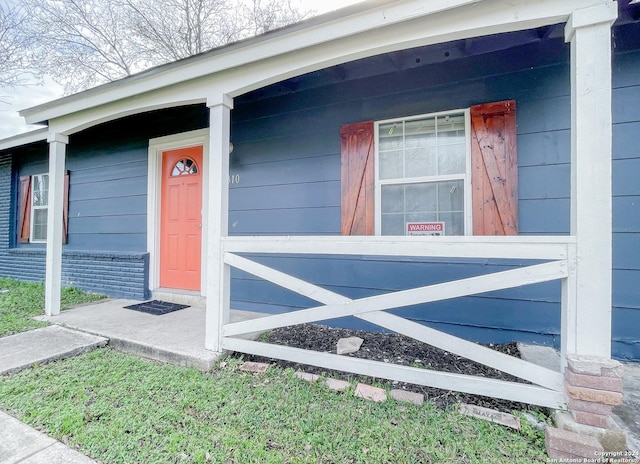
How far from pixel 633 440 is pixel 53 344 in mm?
3799

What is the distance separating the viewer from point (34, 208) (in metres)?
5.53

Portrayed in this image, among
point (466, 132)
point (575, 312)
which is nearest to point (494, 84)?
point (466, 132)

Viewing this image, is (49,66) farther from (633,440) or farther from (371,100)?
(633,440)

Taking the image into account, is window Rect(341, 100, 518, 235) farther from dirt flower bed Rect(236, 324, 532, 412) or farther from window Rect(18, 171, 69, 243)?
window Rect(18, 171, 69, 243)

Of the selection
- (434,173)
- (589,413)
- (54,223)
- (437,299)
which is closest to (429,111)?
(434,173)

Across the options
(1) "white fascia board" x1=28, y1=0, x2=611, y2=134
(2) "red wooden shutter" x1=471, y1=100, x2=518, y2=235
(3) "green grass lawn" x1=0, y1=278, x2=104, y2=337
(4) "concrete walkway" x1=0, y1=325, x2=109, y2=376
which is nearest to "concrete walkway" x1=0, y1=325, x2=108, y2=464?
(4) "concrete walkway" x1=0, y1=325, x2=109, y2=376

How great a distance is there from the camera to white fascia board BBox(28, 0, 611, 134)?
1.66m

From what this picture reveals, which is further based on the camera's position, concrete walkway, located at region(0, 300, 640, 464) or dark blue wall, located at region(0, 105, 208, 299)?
dark blue wall, located at region(0, 105, 208, 299)

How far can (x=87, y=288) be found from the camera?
4.59 metres

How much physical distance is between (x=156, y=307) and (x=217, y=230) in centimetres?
194

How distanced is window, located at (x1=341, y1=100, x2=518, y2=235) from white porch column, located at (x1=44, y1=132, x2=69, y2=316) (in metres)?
3.10

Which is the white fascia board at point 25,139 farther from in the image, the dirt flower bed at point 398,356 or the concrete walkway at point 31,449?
the dirt flower bed at point 398,356

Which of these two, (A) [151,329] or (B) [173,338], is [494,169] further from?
(A) [151,329]

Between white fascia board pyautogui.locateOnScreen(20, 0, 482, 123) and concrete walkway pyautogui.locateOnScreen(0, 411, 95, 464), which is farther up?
white fascia board pyautogui.locateOnScreen(20, 0, 482, 123)
